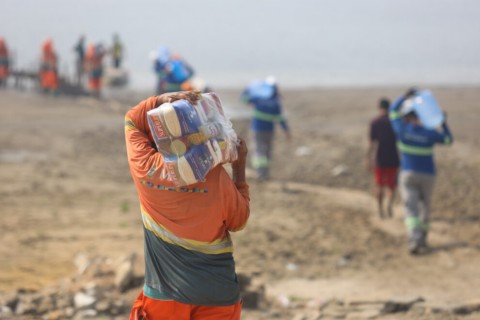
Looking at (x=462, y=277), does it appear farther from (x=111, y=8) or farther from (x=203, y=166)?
(x=111, y=8)

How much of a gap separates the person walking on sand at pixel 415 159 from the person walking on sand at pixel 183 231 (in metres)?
5.91

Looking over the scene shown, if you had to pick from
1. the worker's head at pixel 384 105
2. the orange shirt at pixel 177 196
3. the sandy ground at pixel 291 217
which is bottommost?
the sandy ground at pixel 291 217

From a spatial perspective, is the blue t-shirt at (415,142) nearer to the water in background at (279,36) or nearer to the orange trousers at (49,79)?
the orange trousers at (49,79)

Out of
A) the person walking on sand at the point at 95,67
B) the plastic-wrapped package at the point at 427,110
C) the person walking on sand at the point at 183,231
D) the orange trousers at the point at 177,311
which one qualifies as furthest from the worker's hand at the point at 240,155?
the person walking on sand at the point at 95,67

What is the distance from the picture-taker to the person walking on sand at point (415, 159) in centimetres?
1002

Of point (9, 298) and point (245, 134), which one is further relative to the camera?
point (245, 134)

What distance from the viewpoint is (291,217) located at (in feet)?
38.1

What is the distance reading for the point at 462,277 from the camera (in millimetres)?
9102

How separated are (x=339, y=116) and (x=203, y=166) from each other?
16648mm

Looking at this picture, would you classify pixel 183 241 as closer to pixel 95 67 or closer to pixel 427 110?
pixel 427 110

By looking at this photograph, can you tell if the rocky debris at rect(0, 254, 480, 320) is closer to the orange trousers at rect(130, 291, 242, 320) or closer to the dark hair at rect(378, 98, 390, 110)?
the orange trousers at rect(130, 291, 242, 320)

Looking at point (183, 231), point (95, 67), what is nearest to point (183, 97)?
point (183, 231)

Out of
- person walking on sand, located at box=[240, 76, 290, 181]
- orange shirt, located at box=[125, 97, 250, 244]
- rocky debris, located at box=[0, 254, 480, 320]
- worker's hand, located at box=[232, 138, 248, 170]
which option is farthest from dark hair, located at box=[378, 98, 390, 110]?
orange shirt, located at box=[125, 97, 250, 244]

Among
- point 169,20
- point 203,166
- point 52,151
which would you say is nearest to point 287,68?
point 52,151
